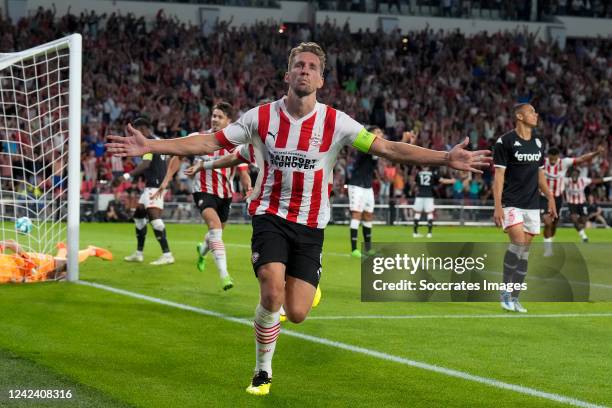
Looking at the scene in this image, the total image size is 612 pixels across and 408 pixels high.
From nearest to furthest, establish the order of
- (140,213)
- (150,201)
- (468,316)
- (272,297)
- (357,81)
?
(272,297)
(468,316)
(150,201)
(140,213)
(357,81)

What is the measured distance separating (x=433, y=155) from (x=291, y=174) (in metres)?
0.98

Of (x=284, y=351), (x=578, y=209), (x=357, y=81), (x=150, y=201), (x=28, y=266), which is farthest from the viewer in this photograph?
(x=357, y=81)

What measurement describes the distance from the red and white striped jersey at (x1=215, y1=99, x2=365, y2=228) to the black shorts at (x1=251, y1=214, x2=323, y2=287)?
56 mm

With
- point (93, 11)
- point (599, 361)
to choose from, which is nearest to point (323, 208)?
point (599, 361)

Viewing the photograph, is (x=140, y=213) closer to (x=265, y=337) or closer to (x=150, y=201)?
(x=150, y=201)

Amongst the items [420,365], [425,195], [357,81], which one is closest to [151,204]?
[420,365]

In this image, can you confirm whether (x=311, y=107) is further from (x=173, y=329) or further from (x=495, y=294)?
(x=495, y=294)

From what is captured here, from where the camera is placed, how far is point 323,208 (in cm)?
694

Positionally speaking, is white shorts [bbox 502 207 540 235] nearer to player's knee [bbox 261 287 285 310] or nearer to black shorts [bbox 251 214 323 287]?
black shorts [bbox 251 214 323 287]

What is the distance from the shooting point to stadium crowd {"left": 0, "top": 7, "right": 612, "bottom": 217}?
32094 mm

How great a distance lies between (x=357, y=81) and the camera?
38281 millimetres

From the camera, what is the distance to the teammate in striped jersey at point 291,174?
21.8 feet

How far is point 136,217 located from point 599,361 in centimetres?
1067

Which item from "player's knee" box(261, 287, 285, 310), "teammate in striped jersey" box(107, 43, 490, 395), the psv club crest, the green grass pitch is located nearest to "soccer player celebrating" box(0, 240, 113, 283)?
the green grass pitch
